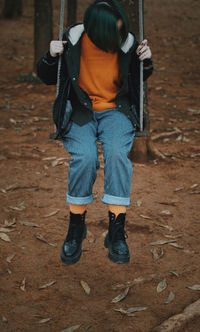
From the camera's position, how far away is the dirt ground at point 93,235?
120 inches

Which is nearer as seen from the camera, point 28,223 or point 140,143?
point 28,223

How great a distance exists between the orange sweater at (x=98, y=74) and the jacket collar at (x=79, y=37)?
0.06 metres

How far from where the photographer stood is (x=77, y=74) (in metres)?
2.96

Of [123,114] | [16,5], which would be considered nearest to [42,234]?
[123,114]

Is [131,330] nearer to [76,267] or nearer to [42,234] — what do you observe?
[76,267]

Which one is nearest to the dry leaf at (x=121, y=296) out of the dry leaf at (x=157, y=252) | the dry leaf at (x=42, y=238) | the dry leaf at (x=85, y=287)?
the dry leaf at (x=85, y=287)

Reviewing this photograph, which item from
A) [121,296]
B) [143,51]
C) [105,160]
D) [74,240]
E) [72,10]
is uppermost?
[143,51]

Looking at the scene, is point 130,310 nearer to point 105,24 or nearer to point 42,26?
point 105,24

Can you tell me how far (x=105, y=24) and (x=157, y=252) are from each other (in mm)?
2078

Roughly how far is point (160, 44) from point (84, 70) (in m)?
11.4

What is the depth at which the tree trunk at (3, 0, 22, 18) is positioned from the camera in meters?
16.2

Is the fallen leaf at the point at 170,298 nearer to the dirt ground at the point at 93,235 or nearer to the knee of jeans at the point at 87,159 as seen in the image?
the dirt ground at the point at 93,235

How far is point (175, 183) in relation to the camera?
17.1 feet

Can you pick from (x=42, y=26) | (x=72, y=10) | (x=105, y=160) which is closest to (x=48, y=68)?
(x=105, y=160)
